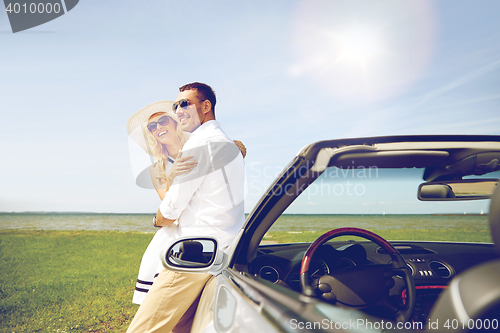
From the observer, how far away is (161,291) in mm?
1965

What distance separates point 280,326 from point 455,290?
0.49m

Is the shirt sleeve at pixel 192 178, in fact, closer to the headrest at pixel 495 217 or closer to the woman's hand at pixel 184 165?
the woman's hand at pixel 184 165

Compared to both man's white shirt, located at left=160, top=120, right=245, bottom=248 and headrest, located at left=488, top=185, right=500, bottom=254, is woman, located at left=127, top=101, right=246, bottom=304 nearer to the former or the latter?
man's white shirt, located at left=160, top=120, right=245, bottom=248

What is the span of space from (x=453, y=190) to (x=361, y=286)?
0.57m

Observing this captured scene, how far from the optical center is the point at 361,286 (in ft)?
4.63

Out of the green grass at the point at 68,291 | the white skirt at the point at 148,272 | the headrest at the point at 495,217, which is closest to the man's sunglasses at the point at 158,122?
the white skirt at the point at 148,272

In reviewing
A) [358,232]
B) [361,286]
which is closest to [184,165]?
[358,232]

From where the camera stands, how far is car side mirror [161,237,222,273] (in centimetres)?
165

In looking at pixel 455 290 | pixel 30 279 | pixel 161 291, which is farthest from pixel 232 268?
pixel 30 279

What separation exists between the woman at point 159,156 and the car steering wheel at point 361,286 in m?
1.17

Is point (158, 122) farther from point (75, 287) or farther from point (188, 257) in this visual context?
point (75, 287)

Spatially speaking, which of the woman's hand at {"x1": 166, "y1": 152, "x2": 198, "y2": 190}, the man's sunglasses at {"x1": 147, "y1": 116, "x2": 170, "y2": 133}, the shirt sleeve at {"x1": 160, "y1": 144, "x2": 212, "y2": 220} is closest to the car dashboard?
the shirt sleeve at {"x1": 160, "y1": 144, "x2": 212, "y2": 220}

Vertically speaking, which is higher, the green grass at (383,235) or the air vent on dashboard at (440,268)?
the green grass at (383,235)

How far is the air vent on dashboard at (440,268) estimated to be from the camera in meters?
2.37
